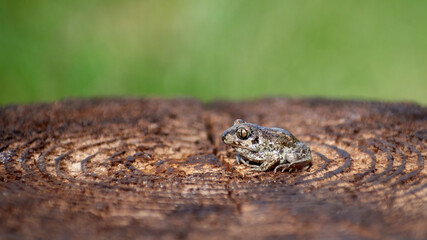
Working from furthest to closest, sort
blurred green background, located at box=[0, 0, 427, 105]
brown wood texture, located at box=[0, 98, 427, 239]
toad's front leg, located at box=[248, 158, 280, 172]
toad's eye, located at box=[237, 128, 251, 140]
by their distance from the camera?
blurred green background, located at box=[0, 0, 427, 105], toad's eye, located at box=[237, 128, 251, 140], toad's front leg, located at box=[248, 158, 280, 172], brown wood texture, located at box=[0, 98, 427, 239]

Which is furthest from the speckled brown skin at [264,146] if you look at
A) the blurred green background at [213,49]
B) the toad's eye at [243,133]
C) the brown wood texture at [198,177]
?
the blurred green background at [213,49]

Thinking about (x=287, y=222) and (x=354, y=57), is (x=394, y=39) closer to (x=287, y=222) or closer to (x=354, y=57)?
(x=354, y=57)

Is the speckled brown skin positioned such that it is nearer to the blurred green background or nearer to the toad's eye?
the toad's eye

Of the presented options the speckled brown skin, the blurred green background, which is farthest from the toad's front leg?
the blurred green background

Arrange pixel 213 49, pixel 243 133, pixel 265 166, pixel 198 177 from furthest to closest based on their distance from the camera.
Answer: pixel 213 49
pixel 243 133
pixel 265 166
pixel 198 177

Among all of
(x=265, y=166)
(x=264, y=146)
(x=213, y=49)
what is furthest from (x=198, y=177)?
(x=213, y=49)

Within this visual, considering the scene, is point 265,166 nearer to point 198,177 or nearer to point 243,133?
point 243,133
